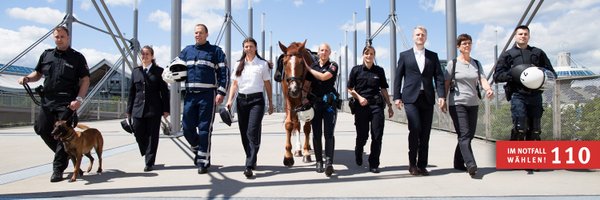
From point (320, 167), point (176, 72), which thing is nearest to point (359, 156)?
point (320, 167)

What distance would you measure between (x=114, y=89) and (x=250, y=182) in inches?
2753

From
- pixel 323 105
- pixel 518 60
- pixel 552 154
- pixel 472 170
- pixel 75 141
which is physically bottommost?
pixel 472 170

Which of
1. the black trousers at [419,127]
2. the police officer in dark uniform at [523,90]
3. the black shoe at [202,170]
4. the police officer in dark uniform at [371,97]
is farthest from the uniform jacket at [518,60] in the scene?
the black shoe at [202,170]

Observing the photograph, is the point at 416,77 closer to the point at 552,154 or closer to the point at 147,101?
the point at 552,154

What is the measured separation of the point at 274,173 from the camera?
5.29 metres

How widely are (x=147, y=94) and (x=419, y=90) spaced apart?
3.43 metres

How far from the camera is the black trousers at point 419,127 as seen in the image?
5090mm

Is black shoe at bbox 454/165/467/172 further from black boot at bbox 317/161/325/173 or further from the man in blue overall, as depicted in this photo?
the man in blue overall

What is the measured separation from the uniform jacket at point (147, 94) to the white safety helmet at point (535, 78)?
175 inches

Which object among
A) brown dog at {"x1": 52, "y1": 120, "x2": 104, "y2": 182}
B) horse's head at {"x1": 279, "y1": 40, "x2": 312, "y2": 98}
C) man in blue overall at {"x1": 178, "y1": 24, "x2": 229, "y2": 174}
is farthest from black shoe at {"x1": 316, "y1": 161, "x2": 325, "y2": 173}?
brown dog at {"x1": 52, "y1": 120, "x2": 104, "y2": 182}

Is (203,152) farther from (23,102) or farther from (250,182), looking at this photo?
(23,102)

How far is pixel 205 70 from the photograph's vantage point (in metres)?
5.44

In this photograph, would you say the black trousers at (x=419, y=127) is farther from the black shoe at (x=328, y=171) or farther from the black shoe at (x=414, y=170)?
the black shoe at (x=328, y=171)

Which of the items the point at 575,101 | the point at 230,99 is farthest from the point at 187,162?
the point at 575,101
